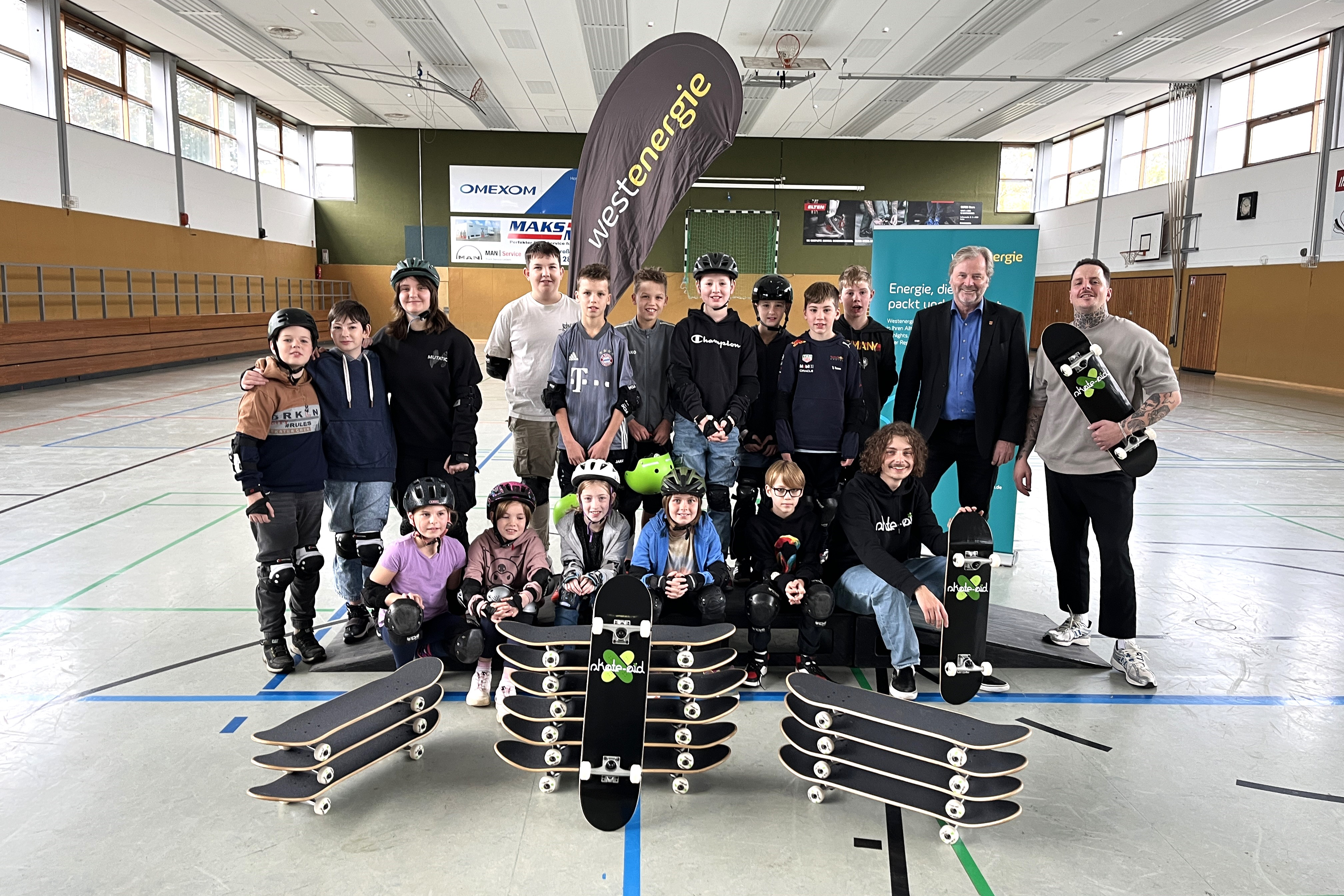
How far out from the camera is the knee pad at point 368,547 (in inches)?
131

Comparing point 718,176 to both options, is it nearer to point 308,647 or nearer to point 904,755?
point 308,647

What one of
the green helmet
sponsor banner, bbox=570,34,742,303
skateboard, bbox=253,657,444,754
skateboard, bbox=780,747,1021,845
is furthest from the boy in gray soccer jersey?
skateboard, bbox=780,747,1021,845

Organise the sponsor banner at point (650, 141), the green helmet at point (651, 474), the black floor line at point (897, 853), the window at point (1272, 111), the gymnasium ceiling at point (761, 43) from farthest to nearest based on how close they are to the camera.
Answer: the window at point (1272, 111)
the gymnasium ceiling at point (761, 43)
the sponsor banner at point (650, 141)
the green helmet at point (651, 474)
the black floor line at point (897, 853)

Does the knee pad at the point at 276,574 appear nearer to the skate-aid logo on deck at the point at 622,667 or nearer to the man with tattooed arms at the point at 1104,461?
the skate-aid logo on deck at the point at 622,667

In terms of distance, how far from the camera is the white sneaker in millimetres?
2932

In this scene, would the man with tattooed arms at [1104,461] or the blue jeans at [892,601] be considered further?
the man with tattooed arms at [1104,461]

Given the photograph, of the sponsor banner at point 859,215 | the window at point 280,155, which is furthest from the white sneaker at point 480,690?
the sponsor banner at point 859,215

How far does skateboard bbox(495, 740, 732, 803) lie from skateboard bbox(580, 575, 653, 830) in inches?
2.2

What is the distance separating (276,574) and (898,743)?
7.72 feet

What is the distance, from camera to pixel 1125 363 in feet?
10.5

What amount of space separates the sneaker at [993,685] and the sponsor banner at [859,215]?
18.5 meters

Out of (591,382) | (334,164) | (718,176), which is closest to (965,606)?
(591,382)

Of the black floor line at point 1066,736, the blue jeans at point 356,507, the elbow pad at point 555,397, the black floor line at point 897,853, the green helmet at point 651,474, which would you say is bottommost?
the black floor line at point 897,853

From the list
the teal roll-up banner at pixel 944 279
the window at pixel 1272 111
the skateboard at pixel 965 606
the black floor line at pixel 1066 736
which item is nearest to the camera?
the black floor line at pixel 1066 736
